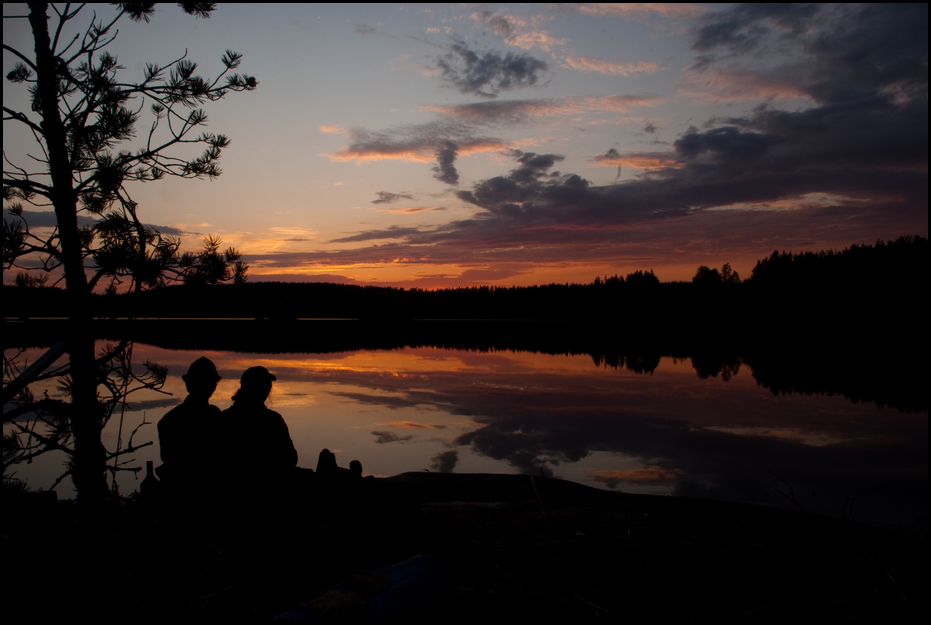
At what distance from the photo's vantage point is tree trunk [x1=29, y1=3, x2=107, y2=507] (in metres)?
3.94

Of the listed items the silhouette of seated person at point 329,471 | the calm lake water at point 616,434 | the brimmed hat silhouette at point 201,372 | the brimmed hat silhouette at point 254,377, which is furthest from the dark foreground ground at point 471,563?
the brimmed hat silhouette at point 201,372

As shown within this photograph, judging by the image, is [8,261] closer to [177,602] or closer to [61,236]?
[61,236]

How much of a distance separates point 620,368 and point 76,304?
25650 millimetres

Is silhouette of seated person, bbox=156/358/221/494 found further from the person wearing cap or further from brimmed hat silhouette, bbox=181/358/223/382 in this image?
the person wearing cap

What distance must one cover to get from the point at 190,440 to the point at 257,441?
70 cm

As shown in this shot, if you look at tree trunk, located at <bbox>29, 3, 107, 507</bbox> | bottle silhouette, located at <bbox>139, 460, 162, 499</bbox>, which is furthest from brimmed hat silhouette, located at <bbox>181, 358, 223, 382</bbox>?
tree trunk, located at <bbox>29, 3, 107, 507</bbox>

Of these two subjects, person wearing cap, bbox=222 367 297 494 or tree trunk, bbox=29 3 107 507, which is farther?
person wearing cap, bbox=222 367 297 494

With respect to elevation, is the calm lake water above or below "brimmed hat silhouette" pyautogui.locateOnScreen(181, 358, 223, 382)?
below

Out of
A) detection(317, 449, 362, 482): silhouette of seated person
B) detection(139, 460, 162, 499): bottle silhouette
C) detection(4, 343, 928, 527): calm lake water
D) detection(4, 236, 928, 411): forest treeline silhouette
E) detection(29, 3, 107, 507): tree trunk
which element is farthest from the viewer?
detection(4, 236, 928, 411): forest treeline silhouette

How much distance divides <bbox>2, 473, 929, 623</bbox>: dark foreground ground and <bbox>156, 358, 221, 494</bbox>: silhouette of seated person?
1.28 feet

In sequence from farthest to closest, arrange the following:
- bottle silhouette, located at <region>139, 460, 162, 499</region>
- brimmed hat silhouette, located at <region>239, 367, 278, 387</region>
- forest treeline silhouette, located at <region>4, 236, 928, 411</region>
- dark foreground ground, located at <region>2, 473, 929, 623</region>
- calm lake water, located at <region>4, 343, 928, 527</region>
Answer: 1. forest treeline silhouette, located at <region>4, 236, 928, 411</region>
2. calm lake water, located at <region>4, 343, 928, 527</region>
3. bottle silhouette, located at <region>139, 460, 162, 499</region>
4. brimmed hat silhouette, located at <region>239, 367, 278, 387</region>
5. dark foreground ground, located at <region>2, 473, 929, 623</region>

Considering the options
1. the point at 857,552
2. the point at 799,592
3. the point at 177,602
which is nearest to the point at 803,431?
the point at 857,552

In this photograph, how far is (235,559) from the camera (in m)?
4.26

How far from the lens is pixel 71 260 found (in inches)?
160
